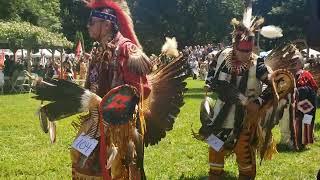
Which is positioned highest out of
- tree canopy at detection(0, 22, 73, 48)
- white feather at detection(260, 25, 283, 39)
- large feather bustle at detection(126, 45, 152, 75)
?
tree canopy at detection(0, 22, 73, 48)

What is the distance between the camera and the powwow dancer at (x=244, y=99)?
5.02 m

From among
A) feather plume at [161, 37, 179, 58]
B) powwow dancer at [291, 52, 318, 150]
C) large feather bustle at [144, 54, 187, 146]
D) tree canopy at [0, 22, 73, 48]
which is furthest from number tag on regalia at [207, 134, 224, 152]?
tree canopy at [0, 22, 73, 48]

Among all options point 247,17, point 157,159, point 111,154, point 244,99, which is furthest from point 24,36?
point 111,154

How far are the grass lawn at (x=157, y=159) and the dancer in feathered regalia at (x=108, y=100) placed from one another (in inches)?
78.9

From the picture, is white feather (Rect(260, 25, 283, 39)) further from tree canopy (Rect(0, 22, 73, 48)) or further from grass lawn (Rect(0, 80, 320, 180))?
tree canopy (Rect(0, 22, 73, 48))

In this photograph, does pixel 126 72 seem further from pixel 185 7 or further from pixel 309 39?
pixel 185 7

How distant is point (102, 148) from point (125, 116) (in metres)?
0.33

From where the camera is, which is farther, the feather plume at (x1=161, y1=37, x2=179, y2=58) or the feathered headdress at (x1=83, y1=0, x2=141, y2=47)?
the feather plume at (x1=161, y1=37, x2=179, y2=58)

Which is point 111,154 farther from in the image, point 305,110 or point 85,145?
point 305,110

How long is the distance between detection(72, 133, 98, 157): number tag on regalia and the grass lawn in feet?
7.02

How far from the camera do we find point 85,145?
395 centimetres

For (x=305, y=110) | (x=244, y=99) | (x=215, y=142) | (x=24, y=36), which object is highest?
(x=24, y=36)

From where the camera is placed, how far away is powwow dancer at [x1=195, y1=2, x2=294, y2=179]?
16.5 ft

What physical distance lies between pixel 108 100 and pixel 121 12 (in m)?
0.82
